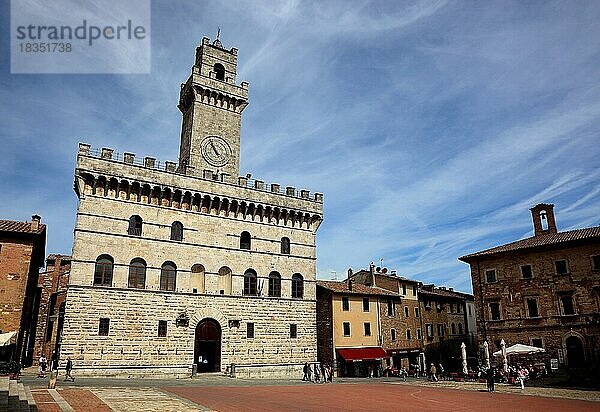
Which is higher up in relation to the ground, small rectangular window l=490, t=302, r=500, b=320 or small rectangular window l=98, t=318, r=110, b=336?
small rectangular window l=490, t=302, r=500, b=320

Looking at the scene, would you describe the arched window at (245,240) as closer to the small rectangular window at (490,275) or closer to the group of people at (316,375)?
the group of people at (316,375)

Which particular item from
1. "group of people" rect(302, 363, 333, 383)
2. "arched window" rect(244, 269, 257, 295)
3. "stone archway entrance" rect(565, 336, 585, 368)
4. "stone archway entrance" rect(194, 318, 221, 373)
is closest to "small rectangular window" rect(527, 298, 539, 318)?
"stone archway entrance" rect(565, 336, 585, 368)

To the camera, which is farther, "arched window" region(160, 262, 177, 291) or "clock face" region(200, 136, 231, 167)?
"clock face" region(200, 136, 231, 167)

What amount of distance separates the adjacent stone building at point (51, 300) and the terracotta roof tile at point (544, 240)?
1399 inches

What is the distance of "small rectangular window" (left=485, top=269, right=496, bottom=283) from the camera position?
39.6 meters

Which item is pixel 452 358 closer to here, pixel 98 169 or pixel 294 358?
pixel 294 358

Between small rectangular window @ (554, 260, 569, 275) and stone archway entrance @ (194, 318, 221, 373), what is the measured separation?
26.7 meters

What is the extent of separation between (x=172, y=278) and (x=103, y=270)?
4502 millimetres

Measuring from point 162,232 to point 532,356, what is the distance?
29.9m

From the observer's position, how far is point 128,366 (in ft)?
92.4

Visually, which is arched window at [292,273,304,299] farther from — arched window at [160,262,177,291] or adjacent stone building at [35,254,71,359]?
adjacent stone building at [35,254,71,359]

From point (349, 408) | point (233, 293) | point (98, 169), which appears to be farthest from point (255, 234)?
point (349, 408)

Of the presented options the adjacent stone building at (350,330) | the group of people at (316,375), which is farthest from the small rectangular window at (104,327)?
the adjacent stone building at (350,330)

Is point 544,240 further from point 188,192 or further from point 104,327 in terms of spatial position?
point 104,327
